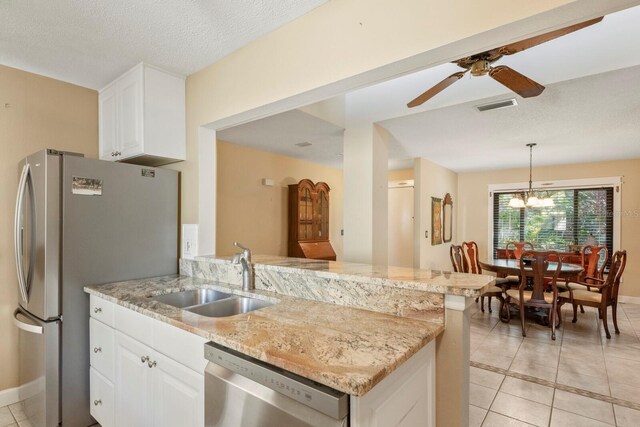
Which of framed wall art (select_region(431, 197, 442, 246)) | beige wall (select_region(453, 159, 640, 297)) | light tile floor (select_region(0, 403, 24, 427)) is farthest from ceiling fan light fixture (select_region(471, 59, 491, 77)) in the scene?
beige wall (select_region(453, 159, 640, 297))

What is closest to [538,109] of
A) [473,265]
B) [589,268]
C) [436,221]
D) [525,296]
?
[525,296]

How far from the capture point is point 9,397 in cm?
231

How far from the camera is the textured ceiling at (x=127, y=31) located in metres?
1.67

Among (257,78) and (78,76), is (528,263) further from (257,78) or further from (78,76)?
(78,76)

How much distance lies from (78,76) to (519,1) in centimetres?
293

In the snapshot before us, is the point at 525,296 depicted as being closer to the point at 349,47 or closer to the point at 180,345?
the point at 349,47

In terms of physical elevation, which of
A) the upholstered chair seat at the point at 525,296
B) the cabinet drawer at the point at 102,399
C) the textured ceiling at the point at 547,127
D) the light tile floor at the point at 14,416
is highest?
the textured ceiling at the point at 547,127

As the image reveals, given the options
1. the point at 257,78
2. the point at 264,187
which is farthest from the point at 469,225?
the point at 257,78

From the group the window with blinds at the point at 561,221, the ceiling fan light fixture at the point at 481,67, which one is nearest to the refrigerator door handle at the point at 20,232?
the ceiling fan light fixture at the point at 481,67

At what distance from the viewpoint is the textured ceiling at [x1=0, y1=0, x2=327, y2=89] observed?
5.47 feet

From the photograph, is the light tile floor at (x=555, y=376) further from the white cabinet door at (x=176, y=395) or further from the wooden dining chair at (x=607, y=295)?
the white cabinet door at (x=176, y=395)

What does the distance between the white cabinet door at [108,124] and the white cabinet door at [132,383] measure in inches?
60.4

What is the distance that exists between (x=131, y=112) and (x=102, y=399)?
195 centimetres

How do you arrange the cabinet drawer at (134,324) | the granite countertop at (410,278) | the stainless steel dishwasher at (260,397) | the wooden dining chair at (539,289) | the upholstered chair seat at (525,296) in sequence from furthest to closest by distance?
the upholstered chair seat at (525,296) < the wooden dining chair at (539,289) < the cabinet drawer at (134,324) < the granite countertop at (410,278) < the stainless steel dishwasher at (260,397)
